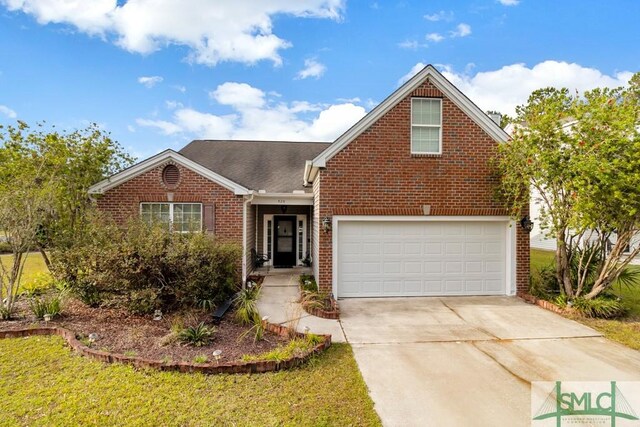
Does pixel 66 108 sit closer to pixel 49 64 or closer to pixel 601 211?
pixel 49 64

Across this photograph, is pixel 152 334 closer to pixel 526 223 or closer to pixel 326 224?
pixel 326 224

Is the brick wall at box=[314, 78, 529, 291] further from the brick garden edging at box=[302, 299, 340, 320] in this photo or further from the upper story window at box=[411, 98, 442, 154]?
the brick garden edging at box=[302, 299, 340, 320]

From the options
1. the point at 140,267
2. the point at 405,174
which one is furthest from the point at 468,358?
the point at 140,267

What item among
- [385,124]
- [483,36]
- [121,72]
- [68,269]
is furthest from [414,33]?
[68,269]

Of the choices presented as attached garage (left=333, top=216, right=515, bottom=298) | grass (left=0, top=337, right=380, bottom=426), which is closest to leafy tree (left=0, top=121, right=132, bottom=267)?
grass (left=0, top=337, right=380, bottom=426)

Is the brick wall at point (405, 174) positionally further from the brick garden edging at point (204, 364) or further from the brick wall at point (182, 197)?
the brick garden edging at point (204, 364)

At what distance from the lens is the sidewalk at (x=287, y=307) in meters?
6.52

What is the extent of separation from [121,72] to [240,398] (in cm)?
1338

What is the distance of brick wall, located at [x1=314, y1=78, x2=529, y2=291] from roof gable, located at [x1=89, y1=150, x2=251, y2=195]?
2.95 metres

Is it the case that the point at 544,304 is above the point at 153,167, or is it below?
below

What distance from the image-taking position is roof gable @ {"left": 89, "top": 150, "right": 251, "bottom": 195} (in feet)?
31.9

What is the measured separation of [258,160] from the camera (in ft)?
47.0

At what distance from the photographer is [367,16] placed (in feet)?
38.4

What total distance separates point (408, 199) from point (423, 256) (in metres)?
1.68
